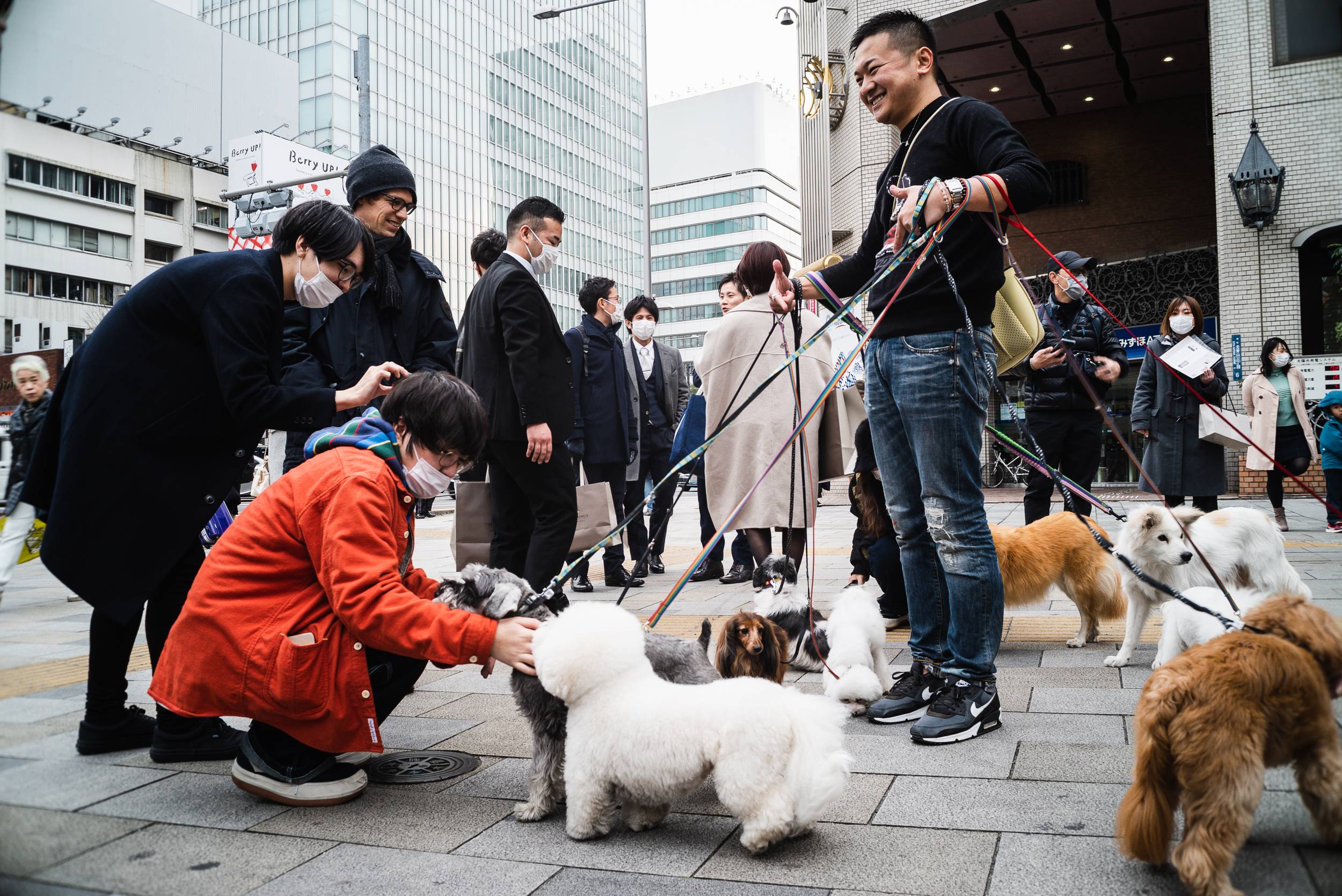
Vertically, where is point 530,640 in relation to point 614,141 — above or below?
below

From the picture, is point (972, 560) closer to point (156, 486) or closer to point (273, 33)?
point (156, 486)

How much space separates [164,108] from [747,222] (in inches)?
3857

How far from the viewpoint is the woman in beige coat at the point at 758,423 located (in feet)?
15.9

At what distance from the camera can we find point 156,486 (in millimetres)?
2818

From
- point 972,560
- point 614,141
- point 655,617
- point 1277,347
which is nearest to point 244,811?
point 655,617

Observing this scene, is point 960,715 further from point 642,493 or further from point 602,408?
point 642,493

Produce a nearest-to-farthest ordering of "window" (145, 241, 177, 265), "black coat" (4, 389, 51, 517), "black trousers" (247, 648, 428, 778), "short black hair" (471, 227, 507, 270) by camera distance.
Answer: "black trousers" (247, 648, 428, 778), "short black hair" (471, 227, 507, 270), "black coat" (4, 389, 51, 517), "window" (145, 241, 177, 265)

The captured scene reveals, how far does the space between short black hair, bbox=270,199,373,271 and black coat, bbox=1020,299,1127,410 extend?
12.5ft

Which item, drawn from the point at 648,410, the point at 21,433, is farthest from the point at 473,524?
the point at 21,433

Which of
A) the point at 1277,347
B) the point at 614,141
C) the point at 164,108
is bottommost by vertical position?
the point at 1277,347

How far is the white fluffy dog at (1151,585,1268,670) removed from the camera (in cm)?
309

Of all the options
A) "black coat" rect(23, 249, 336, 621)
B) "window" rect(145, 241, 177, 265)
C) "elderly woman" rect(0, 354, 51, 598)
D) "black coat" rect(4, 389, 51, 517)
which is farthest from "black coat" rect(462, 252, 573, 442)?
"black coat" rect(4, 389, 51, 517)

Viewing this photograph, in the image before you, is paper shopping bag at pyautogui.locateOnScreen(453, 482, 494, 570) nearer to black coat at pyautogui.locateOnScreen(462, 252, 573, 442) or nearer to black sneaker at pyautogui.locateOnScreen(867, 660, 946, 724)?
black coat at pyautogui.locateOnScreen(462, 252, 573, 442)

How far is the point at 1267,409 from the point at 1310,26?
346 inches
